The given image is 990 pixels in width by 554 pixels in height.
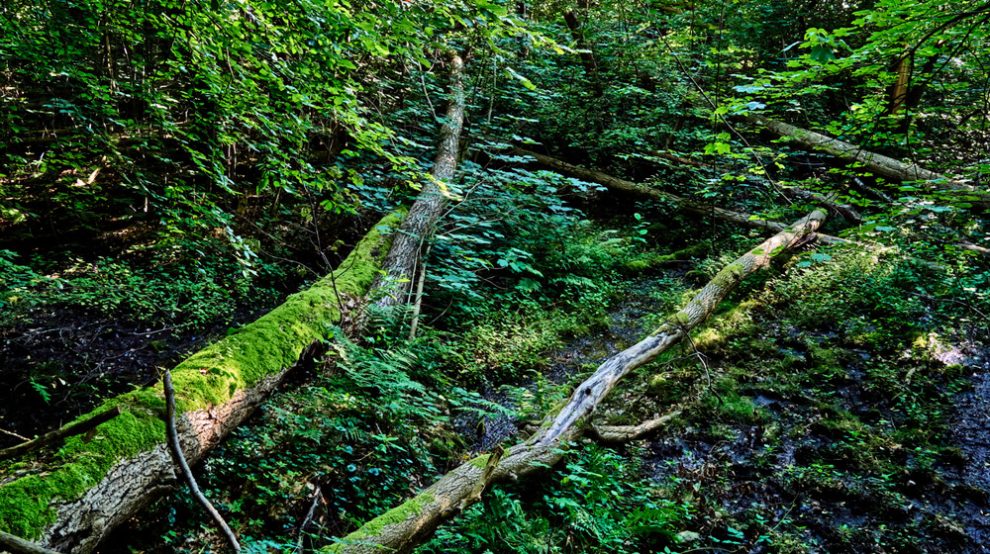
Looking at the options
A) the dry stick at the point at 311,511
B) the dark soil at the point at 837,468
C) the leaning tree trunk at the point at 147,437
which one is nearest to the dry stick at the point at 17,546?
the leaning tree trunk at the point at 147,437

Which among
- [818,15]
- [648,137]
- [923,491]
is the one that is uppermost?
[818,15]

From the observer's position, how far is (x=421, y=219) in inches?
298

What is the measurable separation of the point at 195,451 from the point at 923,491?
606cm

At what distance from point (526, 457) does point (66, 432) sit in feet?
10.8

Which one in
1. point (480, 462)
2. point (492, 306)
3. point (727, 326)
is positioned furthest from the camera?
point (492, 306)

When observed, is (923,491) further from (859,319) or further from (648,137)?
(648,137)

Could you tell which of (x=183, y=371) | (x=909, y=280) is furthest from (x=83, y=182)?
(x=909, y=280)

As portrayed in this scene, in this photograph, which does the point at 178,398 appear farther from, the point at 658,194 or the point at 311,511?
the point at 658,194

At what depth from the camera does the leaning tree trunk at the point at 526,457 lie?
3.08 m

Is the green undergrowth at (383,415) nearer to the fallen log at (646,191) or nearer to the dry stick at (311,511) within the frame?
the dry stick at (311,511)

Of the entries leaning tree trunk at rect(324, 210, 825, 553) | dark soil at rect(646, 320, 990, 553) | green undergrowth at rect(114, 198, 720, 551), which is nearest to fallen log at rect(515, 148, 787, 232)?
leaning tree trunk at rect(324, 210, 825, 553)

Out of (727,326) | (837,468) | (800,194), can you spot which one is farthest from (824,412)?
(800,194)

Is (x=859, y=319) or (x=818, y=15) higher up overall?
(x=818, y=15)

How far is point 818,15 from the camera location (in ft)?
33.3
